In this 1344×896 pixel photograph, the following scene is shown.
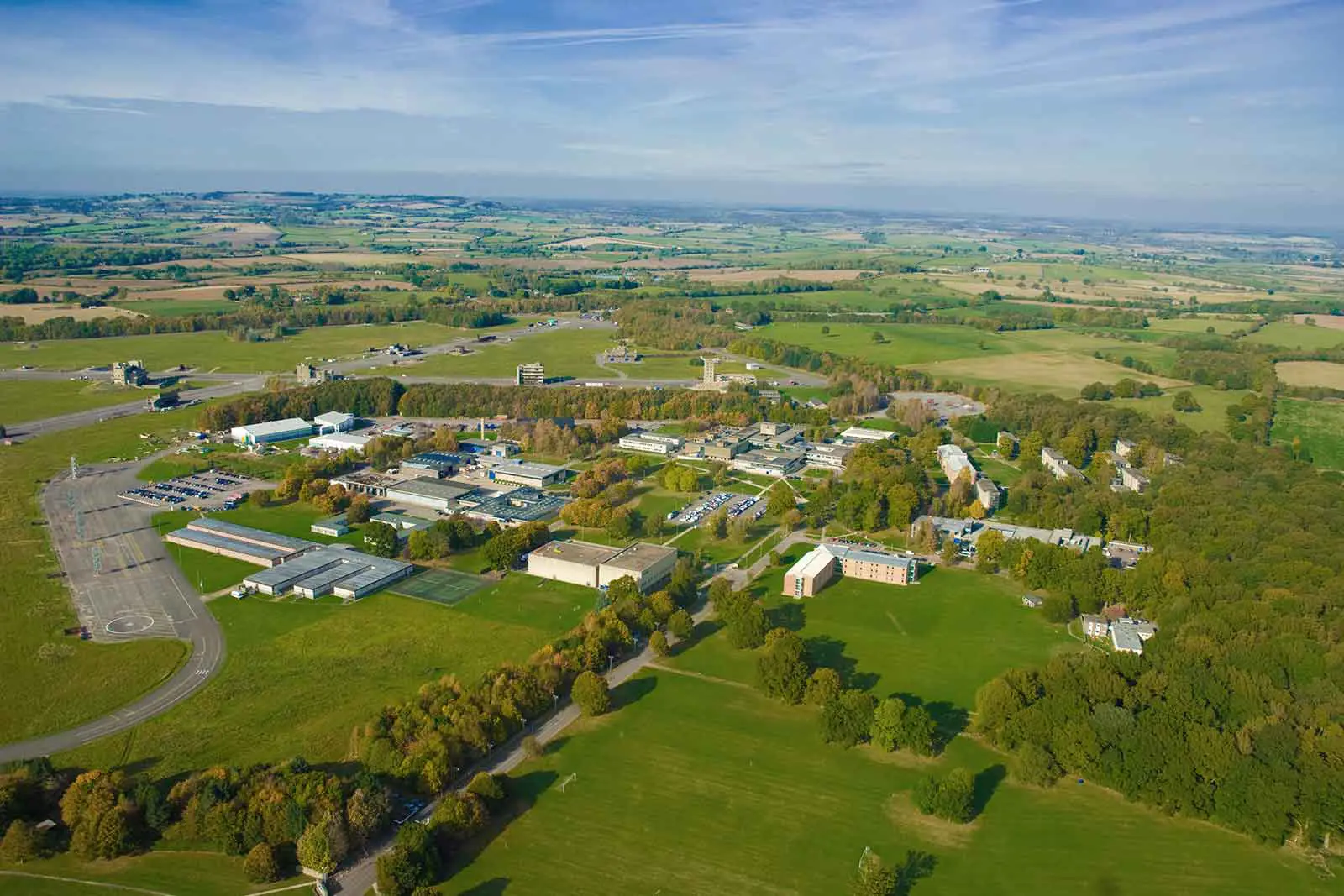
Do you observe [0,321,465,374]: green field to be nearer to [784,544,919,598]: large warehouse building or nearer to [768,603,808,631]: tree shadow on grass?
[784,544,919,598]: large warehouse building

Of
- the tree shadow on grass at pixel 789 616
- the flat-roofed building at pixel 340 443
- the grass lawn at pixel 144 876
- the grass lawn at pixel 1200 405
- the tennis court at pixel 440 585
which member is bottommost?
the grass lawn at pixel 144 876

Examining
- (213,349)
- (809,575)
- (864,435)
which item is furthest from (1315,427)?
(213,349)

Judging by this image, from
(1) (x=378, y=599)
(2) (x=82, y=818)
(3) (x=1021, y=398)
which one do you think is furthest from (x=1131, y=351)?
(2) (x=82, y=818)

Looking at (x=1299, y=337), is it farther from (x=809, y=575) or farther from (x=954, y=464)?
(x=809, y=575)

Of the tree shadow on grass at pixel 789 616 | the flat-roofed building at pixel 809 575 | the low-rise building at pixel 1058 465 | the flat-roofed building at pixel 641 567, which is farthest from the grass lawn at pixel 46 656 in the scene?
the low-rise building at pixel 1058 465

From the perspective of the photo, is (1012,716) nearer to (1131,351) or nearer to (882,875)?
(882,875)

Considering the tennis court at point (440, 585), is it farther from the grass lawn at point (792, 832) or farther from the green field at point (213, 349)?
the green field at point (213, 349)

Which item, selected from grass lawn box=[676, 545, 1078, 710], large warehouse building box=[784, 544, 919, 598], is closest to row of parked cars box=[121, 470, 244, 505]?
grass lawn box=[676, 545, 1078, 710]
